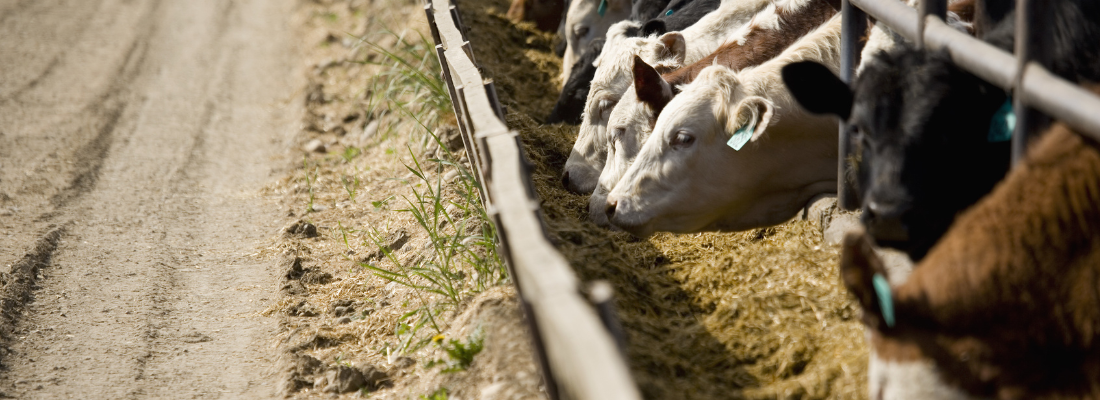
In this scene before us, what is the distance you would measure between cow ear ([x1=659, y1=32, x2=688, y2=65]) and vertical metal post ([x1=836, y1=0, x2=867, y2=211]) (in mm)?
1674

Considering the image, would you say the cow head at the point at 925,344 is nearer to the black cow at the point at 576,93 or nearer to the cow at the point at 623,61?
the cow at the point at 623,61

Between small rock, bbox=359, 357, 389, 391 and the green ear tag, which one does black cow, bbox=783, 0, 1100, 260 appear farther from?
small rock, bbox=359, 357, 389, 391

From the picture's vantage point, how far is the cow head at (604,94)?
5.11 m

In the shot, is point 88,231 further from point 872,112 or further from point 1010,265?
point 1010,265

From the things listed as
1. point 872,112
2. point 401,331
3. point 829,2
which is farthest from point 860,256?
point 829,2

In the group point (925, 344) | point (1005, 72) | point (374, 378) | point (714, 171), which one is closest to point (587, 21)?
point (714, 171)

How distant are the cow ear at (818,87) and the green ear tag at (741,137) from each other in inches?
24.6

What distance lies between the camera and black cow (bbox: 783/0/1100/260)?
9.14 ft

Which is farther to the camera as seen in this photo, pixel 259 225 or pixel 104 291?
pixel 259 225

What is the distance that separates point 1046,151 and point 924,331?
0.56 meters

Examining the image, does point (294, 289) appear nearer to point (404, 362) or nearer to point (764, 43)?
point (404, 362)

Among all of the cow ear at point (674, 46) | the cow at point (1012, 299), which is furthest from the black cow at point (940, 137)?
the cow ear at point (674, 46)

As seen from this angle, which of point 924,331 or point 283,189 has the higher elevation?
point 924,331

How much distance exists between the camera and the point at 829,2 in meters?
4.98
